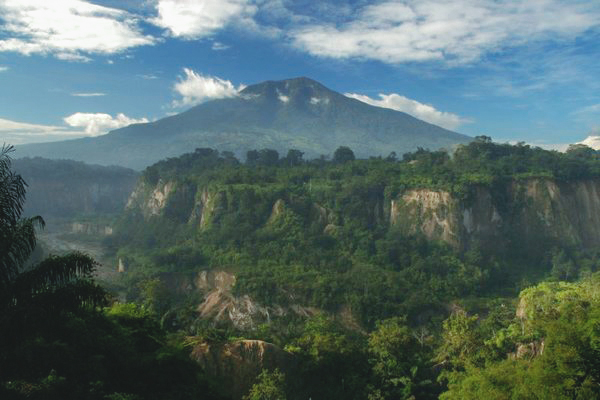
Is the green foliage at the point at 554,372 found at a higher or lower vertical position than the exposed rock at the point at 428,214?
lower

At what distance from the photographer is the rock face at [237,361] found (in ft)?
71.3

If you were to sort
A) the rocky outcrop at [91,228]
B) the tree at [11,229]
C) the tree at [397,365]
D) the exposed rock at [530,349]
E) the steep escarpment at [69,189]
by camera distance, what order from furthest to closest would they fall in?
the steep escarpment at [69,189]
the rocky outcrop at [91,228]
the exposed rock at [530,349]
the tree at [397,365]
the tree at [11,229]

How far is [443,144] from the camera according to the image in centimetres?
18075

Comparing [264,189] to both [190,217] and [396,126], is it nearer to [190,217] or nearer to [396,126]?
[190,217]

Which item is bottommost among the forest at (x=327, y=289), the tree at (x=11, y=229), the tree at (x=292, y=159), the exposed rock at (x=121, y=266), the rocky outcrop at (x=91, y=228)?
the exposed rock at (x=121, y=266)

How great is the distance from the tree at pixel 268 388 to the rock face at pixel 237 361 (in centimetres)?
76

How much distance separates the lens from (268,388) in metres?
20.4

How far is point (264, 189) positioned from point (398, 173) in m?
15.9

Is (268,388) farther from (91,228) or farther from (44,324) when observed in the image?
(91,228)

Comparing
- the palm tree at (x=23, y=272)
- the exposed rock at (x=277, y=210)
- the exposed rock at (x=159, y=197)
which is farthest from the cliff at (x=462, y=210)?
the palm tree at (x=23, y=272)

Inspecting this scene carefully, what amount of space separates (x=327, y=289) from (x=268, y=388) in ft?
65.8

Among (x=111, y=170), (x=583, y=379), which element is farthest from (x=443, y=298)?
(x=111, y=170)

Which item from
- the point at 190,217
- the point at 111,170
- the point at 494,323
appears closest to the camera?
the point at 494,323

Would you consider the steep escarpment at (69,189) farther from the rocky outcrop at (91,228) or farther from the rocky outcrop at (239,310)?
the rocky outcrop at (239,310)
